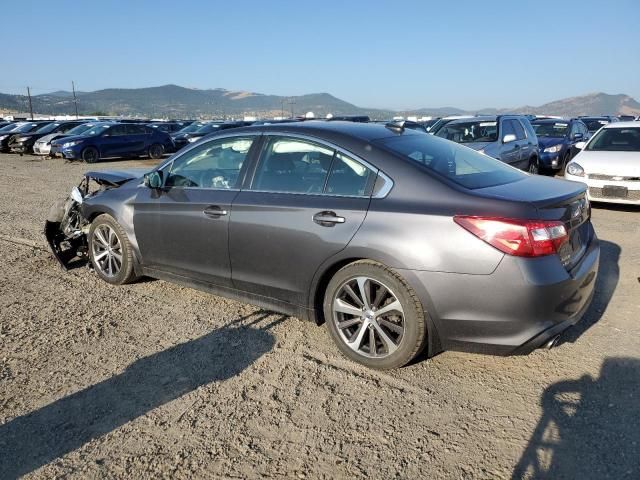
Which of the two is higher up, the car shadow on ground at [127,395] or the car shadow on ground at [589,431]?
the car shadow on ground at [589,431]

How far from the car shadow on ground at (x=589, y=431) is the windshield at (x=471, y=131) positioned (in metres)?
7.62

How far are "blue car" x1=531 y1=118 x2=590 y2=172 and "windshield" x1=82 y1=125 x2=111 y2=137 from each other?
16.4 metres

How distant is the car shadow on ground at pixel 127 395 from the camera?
2572 mm

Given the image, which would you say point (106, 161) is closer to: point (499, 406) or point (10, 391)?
point (10, 391)

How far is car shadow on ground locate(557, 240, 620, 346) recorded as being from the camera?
374 centimetres

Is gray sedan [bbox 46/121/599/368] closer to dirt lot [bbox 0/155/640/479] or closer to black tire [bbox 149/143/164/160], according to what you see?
dirt lot [bbox 0/155/640/479]

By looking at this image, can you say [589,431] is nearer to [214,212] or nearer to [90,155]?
[214,212]

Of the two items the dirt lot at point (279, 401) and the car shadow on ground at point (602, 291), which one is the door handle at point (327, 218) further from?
the car shadow on ground at point (602, 291)

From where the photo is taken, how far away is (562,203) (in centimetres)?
304

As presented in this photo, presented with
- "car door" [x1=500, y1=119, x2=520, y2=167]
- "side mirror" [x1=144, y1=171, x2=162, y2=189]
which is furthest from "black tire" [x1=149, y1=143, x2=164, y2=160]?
"side mirror" [x1=144, y1=171, x2=162, y2=189]

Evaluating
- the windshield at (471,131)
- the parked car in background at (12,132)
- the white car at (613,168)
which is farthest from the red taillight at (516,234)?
the parked car in background at (12,132)

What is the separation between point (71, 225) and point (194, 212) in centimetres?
235

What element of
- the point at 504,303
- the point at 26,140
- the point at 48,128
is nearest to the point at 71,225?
the point at 504,303

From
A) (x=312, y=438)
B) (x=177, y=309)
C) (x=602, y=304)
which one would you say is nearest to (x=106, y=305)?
(x=177, y=309)
